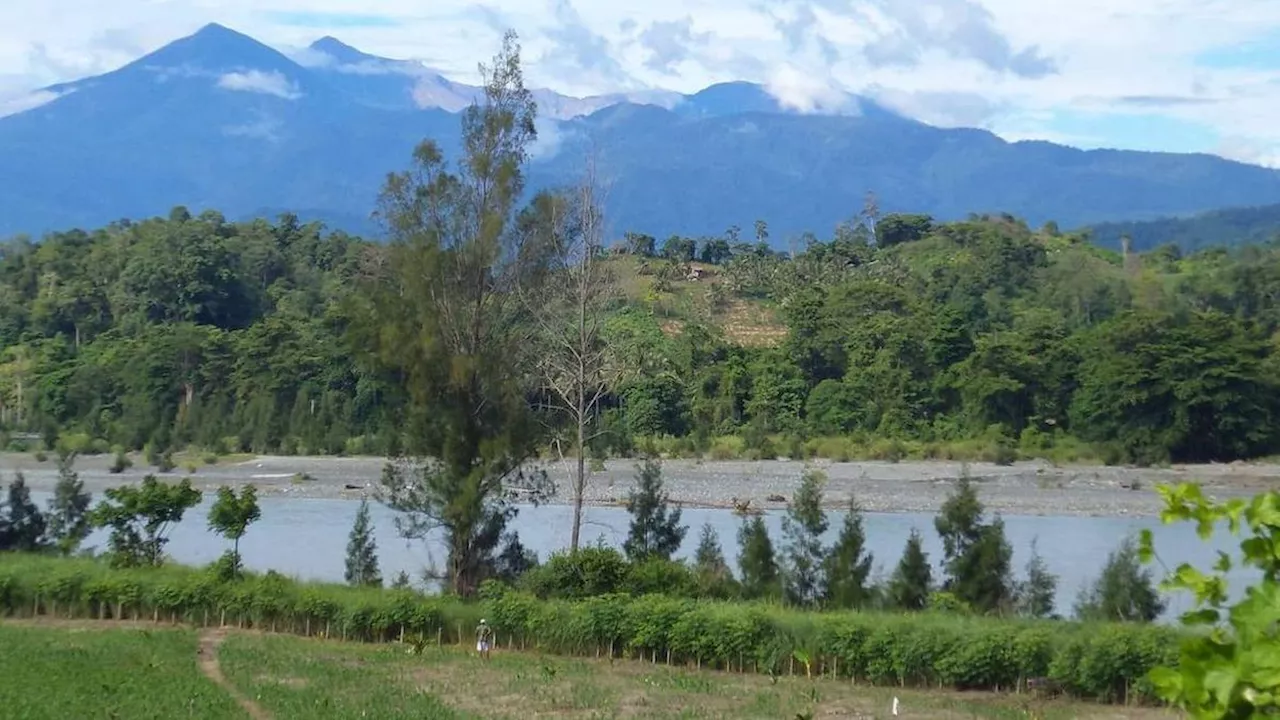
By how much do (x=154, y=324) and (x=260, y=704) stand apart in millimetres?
44620

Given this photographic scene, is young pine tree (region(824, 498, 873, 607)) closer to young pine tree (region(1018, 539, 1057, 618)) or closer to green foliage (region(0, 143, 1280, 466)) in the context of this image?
young pine tree (region(1018, 539, 1057, 618))

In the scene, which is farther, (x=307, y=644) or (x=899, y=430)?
(x=899, y=430)

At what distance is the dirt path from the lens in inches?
532

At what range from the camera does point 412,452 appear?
71.8 ft

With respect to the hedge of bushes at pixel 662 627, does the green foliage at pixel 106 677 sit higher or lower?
lower

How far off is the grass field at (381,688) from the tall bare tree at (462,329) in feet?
10.6

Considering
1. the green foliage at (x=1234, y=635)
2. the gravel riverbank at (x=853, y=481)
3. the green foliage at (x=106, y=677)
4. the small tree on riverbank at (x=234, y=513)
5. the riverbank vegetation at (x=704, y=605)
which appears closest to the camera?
the green foliage at (x=1234, y=635)

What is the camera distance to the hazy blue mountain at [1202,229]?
519 ft

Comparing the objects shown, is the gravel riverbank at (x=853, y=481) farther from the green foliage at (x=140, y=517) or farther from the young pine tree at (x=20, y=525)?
the green foliage at (x=140, y=517)

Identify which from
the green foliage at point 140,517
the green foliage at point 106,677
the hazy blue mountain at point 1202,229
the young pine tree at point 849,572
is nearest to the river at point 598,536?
the green foliage at point 140,517

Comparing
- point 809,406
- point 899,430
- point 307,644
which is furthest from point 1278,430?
point 307,644

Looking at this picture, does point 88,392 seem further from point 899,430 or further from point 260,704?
point 260,704

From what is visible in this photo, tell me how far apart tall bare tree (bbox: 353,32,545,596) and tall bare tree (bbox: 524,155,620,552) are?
340mm

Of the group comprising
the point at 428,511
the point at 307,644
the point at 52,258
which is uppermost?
the point at 52,258
